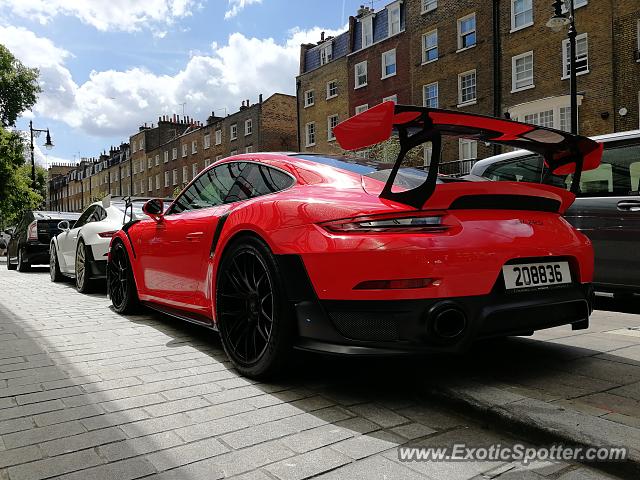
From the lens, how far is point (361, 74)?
100.0ft

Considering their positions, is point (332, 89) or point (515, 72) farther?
point (332, 89)

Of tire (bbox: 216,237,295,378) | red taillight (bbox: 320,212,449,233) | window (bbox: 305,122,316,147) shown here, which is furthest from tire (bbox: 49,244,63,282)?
window (bbox: 305,122,316,147)

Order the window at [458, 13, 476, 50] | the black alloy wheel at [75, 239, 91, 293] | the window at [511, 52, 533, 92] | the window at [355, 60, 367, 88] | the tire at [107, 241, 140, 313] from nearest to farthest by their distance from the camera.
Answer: the tire at [107, 241, 140, 313] < the black alloy wheel at [75, 239, 91, 293] < the window at [511, 52, 533, 92] < the window at [458, 13, 476, 50] < the window at [355, 60, 367, 88]

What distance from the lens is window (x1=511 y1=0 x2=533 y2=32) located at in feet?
70.2

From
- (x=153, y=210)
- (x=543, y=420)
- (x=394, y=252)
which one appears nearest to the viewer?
(x=543, y=420)

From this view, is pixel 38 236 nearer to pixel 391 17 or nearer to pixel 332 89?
pixel 391 17

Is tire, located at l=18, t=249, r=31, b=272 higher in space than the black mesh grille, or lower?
lower

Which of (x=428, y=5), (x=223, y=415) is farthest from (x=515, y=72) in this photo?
(x=223, y=415)

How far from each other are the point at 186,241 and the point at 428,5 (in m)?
25.8

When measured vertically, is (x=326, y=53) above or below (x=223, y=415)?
above

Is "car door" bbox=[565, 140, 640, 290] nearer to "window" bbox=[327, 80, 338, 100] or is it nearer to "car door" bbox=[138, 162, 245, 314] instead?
"car door" bbox=[138, 162, 245, 314]

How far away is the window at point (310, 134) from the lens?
3434 centimetres

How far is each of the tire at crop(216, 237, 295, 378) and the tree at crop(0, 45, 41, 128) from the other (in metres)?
40.8

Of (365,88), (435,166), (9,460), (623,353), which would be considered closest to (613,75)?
(365,88)
